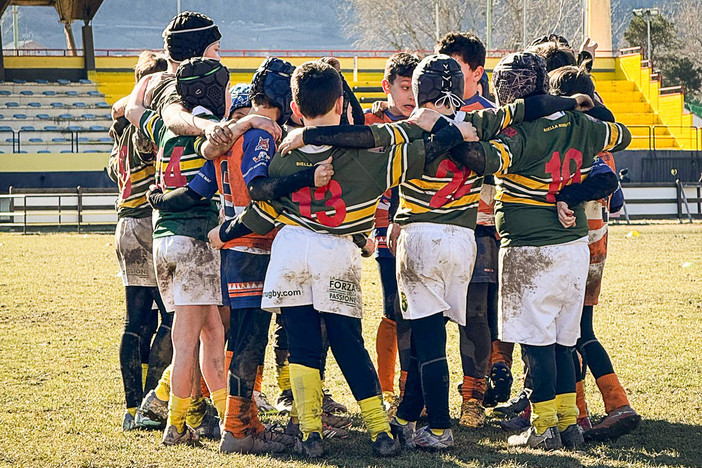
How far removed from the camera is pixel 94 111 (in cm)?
3769

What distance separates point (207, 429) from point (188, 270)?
95 cm

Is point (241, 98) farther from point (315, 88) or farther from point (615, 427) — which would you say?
point (615, 427)

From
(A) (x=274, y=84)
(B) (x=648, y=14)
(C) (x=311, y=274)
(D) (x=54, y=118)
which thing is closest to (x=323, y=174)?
(C) (x=311, y=274)

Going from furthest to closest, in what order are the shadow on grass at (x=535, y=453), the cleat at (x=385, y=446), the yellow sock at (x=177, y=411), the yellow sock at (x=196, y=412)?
the yellow sock at (x=196, y=412) → the yellow sock at (x=177, y=411) → the cleat at (x=385, y=446) → the shadow on grass at (x=535, y=453)

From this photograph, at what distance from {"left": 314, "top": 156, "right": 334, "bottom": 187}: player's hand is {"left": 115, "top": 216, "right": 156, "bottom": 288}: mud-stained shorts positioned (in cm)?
153

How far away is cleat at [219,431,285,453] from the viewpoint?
515cm

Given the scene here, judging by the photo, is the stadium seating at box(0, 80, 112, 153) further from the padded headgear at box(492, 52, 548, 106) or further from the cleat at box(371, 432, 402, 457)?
the cleat at box(371, 432, 402, 457)

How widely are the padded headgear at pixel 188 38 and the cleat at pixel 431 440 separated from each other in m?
2.44

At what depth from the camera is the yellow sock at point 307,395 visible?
16.4ft

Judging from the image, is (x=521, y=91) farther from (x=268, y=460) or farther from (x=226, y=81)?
(x=268, y=460)

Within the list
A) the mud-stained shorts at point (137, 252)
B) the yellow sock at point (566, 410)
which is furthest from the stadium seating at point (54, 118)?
the yellow sock at point (566, 410)

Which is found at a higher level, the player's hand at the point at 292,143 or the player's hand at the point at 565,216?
the player's hand at the point at 292,143

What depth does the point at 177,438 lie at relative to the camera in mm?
5309

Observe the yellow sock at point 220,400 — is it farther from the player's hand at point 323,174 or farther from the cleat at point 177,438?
the player's hand at point 323,174
